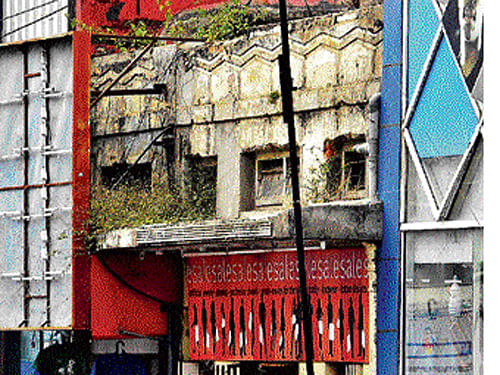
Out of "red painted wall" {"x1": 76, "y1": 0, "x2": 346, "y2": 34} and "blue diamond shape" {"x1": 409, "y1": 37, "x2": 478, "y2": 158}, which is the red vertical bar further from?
"blue diamond shape" {"x1": 409, "y1": 37, "x2": 478, "y2": 158}

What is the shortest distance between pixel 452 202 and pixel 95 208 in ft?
23.7

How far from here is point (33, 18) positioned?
2445 centimetres

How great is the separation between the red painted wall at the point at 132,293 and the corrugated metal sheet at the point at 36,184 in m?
0.53

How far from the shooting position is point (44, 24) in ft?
79.4

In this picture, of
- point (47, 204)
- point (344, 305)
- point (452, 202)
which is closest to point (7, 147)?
point (47, 204)

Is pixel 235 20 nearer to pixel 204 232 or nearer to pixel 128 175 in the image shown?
pixel 128 175

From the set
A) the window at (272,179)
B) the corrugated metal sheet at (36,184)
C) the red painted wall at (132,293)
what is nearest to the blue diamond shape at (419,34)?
the window at (272,179)

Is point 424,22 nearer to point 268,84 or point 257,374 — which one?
point 268,84

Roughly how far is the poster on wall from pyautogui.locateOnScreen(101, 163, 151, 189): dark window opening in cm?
195

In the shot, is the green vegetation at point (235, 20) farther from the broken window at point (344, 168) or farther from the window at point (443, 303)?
the window at point (443, 303)

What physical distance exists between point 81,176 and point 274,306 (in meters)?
4.18

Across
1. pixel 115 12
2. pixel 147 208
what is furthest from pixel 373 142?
pixel 115 12

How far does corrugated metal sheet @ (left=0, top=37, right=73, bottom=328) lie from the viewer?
20.2 metres

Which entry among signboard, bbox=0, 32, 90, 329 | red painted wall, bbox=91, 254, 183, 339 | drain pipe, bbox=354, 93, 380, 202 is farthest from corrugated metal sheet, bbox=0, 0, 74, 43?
drain pipe, bbox=354, 93, 380, 202
